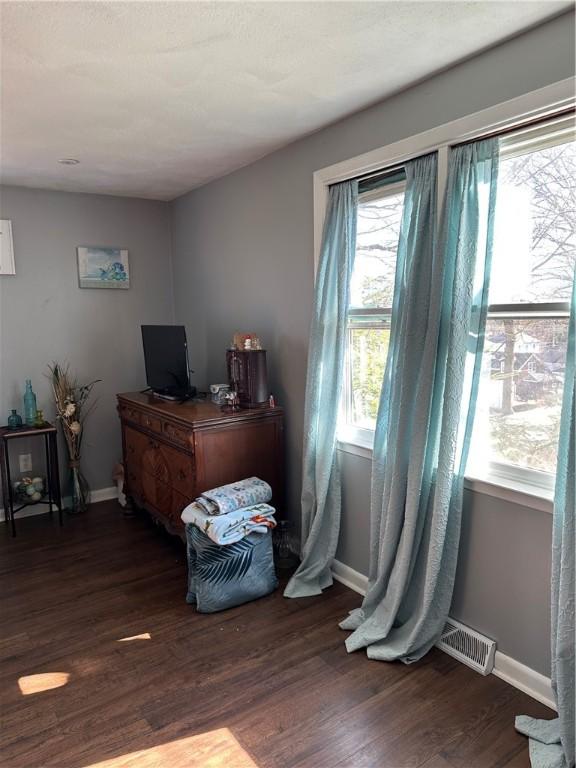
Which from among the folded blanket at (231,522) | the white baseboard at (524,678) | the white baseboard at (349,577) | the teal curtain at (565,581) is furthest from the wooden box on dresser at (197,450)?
the teal curtain at (565,581)

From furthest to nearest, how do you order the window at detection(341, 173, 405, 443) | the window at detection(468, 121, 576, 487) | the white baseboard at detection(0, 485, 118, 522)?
1. the white baseboard at detection(0, 485, 118, 522)
2. the window at detection(341, 173, 405, 443)
3. the window at detection(468, 121, 576, 487)

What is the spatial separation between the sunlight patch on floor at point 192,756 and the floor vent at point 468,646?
3.23 feet

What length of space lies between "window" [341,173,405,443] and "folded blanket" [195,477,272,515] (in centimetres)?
56

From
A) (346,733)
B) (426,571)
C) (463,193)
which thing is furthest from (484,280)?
(346,733)

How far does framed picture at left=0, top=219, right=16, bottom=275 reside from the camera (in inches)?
150

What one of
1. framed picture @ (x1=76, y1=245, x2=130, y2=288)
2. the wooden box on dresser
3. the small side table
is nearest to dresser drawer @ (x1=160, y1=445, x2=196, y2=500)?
the wooden box on dresser

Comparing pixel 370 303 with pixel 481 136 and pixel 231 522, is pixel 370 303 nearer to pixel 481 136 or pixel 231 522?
pixel 481 136

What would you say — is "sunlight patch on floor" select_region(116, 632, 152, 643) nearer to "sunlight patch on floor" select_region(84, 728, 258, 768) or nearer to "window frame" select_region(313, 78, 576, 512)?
"sunlight patch on floor" select_region(84, 728, 258, 768)

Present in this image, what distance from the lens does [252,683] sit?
7.22 ft

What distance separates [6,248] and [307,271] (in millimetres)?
2296

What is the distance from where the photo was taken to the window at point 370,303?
2623mm

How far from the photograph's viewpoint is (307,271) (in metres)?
3.03

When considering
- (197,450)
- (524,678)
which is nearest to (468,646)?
(524,678)

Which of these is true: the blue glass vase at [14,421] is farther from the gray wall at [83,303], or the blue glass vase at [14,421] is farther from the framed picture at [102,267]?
the framed picture at [102,267]
